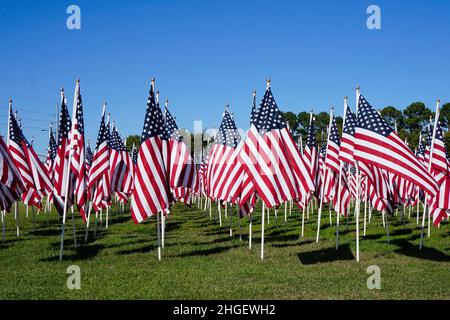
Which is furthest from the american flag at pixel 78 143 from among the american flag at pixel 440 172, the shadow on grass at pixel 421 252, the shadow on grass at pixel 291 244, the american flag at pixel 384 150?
the american flag at pixel 440 172

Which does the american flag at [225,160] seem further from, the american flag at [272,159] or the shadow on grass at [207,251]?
the american flag at [272,159]

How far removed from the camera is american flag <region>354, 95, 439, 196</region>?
13.5 meters

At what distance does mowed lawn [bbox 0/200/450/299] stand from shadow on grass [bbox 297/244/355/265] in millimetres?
34

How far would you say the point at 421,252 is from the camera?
17672 mm

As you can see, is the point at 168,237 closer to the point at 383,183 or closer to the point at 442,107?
the point at 383,183

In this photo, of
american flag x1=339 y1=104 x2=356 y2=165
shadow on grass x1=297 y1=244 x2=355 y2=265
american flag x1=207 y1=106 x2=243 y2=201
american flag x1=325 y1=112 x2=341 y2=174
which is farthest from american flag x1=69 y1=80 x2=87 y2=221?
american flag x1=325 y1=112 x2=341 y2=174

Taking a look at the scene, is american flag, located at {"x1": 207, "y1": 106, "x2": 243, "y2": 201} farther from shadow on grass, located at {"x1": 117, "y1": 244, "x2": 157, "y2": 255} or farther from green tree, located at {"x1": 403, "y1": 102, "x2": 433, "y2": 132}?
green tree, located at {"x1": 403, "y1": 102, "x2": 433, "y2": 132}

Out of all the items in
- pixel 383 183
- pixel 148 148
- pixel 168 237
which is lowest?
pixel 168 237

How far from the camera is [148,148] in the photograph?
609 inches

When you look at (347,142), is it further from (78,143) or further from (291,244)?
(78,143)

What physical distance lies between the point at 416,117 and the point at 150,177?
9377cm

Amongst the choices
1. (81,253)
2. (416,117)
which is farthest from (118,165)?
(416,117)
